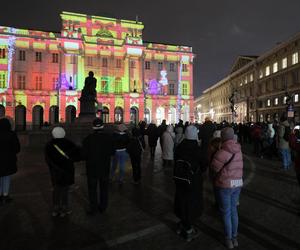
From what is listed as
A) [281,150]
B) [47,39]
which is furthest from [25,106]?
[281,150]

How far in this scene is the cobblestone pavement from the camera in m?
4.63

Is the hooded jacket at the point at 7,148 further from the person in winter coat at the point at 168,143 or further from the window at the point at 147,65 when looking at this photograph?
the window at the point at 147,65

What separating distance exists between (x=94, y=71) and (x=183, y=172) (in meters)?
54.1

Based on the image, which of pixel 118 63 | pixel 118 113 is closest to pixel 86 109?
pixel 118 113

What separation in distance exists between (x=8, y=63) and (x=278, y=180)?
179 ft

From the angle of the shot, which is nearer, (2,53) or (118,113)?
(2,53)

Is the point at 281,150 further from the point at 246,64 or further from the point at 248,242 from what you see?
the point at 246,64

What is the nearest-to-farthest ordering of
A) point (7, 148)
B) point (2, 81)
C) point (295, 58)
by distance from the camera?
point (7, 148) < point (295, 58) < point (2, 81)

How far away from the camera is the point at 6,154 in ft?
22.3

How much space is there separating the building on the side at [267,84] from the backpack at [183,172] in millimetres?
30293

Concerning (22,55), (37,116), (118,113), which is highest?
(22,55)

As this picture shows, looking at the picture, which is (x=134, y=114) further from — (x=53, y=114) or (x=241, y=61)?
(x=241, y=61)

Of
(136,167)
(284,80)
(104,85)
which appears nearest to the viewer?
(136,167)

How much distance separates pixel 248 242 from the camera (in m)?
4.65
